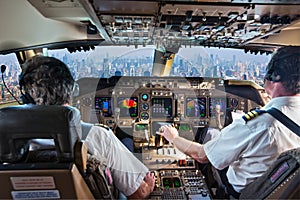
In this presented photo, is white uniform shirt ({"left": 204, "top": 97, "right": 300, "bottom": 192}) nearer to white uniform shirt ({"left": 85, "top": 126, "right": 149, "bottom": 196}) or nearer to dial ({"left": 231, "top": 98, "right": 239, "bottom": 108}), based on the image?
white uniform shirt ({"left": 85, "top": 126, "right": 149, "bottom": 196})

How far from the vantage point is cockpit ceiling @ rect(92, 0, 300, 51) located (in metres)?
2.02

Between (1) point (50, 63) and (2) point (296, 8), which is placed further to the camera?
(2) point (296, 8)

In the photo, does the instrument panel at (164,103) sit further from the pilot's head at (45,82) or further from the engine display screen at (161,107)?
the pilot's head at (45,82)

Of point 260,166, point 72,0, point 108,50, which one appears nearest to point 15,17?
point 72,0

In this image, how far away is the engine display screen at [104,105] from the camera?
10.8 feet

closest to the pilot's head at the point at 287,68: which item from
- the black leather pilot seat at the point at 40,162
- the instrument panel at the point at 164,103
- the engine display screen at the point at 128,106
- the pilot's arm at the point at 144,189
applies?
the pilot's arm at the point at 144,189

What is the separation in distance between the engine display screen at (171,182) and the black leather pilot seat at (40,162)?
1065mm

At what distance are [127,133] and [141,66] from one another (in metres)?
0.79

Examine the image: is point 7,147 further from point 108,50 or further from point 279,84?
point 108,50

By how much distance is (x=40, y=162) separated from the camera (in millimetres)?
1149

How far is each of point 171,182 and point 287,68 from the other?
1192 mm

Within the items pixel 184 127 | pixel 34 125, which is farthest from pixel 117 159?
pixel 184 127

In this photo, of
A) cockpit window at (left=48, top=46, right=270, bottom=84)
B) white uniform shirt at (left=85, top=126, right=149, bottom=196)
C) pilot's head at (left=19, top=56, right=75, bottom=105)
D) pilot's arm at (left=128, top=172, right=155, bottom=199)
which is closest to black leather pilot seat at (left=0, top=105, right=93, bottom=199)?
pilot's head at (left=19, top=56, right=75, bottom=105)

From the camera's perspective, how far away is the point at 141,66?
3.22 m
